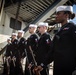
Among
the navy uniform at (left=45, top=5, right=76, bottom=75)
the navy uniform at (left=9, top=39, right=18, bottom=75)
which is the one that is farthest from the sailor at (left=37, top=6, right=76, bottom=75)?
the navy uniform at (left=9, top=39, right=18, bottom=75)

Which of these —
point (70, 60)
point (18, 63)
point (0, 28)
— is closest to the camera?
point (70, 60)

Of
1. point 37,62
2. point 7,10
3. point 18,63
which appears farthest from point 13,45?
point 7,10

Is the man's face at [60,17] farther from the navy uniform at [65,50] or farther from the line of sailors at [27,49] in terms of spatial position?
the line of sailors at [27,49]

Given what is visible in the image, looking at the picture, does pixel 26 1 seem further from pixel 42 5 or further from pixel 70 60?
pixel 70 60

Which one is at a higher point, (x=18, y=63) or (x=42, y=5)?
(x=42, y=5)

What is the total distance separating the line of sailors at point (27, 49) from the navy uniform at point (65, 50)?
3.41ft

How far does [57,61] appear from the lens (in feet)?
9.66

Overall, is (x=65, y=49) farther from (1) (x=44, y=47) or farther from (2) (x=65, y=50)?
(1) (x=44, y=47)

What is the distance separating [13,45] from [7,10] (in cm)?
421

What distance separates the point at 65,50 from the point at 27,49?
327 cm

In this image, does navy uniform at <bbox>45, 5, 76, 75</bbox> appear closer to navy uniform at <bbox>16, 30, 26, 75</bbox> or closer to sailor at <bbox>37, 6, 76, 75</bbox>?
sailor at <bbox>37, 6, 76, 75</bbox>

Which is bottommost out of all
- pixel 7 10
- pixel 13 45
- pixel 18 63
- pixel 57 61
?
pixel 18 63

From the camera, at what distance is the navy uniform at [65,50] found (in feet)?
9.28

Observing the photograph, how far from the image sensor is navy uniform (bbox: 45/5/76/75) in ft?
9.28
